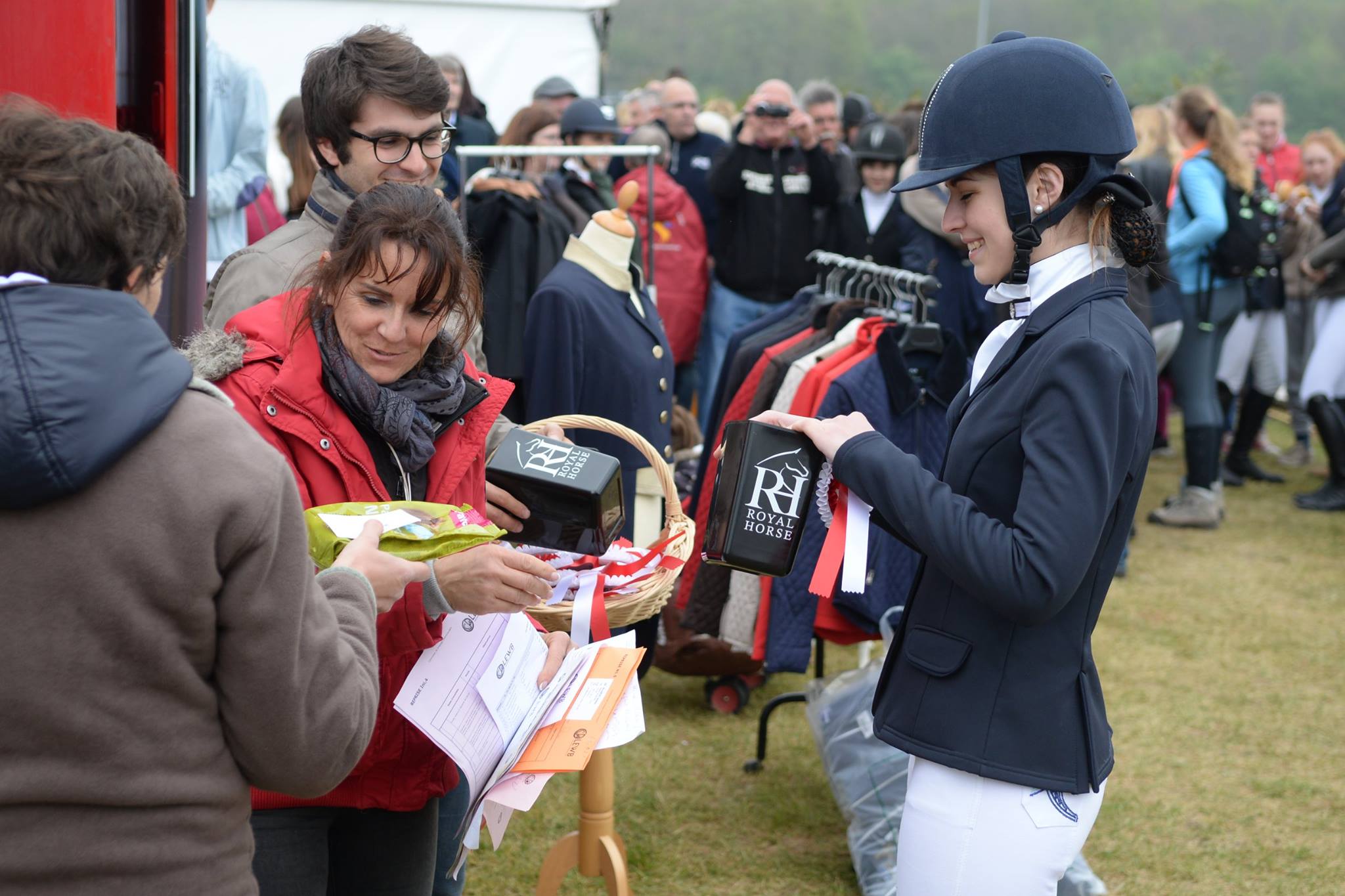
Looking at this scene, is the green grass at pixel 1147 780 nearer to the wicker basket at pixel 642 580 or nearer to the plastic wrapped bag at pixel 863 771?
the plastic wrapped bag at pixel 863 771

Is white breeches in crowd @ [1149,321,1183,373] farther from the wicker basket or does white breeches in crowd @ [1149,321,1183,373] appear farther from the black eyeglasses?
the black eyeglasses

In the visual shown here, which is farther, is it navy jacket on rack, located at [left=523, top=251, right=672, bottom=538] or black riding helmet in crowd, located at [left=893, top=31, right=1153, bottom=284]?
navy jacket on rack, located at [left=523, top=251, right=672, bottom=538]

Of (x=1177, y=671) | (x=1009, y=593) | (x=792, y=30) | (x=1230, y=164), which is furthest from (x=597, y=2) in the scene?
(x=792, y=30)

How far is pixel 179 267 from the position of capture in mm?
3080

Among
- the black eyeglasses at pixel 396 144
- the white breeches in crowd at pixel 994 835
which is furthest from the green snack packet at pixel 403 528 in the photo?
the black eyeglasses at pixel 396 144

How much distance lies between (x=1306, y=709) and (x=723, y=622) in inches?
97.1

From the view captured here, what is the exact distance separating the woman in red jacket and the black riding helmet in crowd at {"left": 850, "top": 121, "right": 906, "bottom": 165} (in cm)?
551

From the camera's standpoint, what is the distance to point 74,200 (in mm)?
1211

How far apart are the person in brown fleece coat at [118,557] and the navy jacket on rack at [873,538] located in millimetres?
2438

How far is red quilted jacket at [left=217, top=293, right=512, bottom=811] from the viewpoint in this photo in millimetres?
1812

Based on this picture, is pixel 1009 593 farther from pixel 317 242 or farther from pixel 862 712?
pixel 862 712

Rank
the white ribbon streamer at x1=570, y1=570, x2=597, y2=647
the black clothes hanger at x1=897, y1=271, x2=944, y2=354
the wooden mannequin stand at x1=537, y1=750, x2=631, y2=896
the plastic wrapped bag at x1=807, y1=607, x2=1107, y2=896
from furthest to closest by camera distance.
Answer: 1. the black clothes hanger at x1=897, y1=271, x2=944, y2=354
2. the plastic wrapped bag at x1=807, y1=607, x2=1107, y2=896
3. the wooden mannequin stand at x1=537, y1=750, x2=631, y2=896
4. the white ribbon streamer at x1=570, y1=570, x2=597, y2=647

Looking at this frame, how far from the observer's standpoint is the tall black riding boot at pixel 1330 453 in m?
7.59

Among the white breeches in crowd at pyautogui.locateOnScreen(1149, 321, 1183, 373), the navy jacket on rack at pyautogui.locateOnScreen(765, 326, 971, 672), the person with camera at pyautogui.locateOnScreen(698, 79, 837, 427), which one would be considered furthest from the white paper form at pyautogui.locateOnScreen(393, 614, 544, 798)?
the white breeches in crowd at pyautogui.locateOnScreen(1149, 321, 1183, 373)
